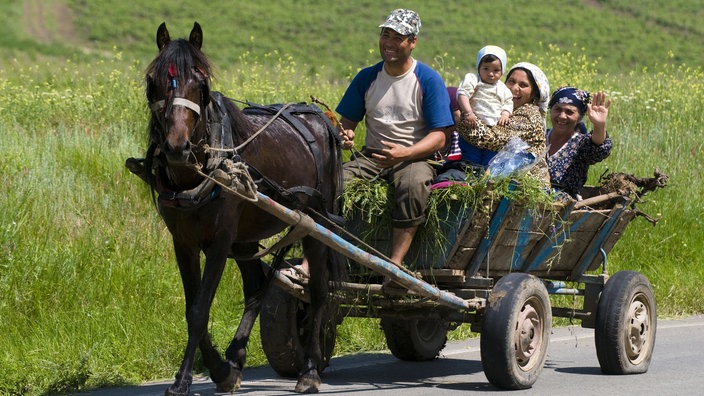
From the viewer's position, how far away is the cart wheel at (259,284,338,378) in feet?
25.3

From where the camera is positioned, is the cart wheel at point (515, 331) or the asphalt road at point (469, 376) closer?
the cart wheel at point (515, 331)

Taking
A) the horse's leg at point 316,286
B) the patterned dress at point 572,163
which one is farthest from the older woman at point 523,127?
the horse's leg at point 316,286

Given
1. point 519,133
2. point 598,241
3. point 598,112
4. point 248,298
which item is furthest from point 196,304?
point 598,112

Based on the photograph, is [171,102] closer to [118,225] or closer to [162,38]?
[162,38]

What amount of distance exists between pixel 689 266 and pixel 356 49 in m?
32.3

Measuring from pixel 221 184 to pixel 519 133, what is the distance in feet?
8.93

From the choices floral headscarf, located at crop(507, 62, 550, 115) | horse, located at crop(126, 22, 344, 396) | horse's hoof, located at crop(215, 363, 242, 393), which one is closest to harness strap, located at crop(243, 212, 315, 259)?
horse, located at crop(126, 22, 344, 396)

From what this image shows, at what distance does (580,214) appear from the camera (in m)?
7.93

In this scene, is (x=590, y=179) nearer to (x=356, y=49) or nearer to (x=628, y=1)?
(x=356, y=49)

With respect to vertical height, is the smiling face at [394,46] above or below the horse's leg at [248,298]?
above

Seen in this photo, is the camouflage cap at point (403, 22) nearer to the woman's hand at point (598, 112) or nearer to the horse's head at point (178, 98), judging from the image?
the woman's hand at point (598, 112)

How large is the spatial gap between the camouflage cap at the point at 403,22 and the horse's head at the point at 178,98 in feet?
5.52

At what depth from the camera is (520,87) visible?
8664mm

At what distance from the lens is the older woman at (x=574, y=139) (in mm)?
8281
